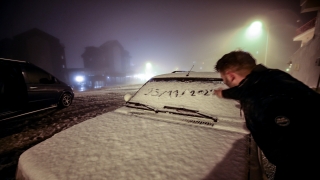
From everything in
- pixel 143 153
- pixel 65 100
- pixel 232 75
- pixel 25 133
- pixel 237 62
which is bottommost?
pixel 25 133

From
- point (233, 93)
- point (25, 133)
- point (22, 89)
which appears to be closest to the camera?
point (233, 93)

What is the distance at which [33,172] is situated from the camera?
3.49 feet

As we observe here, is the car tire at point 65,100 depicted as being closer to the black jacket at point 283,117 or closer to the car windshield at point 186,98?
the car windshield at point 186,98

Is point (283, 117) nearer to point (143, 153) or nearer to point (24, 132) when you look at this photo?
point (143, 153)

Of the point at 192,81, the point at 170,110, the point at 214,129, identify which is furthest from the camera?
the point at 192,81

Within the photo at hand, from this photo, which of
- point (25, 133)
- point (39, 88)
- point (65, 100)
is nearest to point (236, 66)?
point (25, 133)

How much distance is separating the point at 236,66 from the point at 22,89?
6032 mm

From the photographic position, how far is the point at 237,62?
3.93 feet

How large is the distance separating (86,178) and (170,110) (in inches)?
50.0

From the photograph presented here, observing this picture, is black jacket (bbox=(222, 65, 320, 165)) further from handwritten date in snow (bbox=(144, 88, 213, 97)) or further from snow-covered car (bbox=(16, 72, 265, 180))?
handwritten date in snow (bbox=(144, 88, 213, 97))

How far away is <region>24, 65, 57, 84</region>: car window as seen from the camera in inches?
184

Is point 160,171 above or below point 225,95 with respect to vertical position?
below

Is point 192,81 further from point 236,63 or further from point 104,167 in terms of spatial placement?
point 104,167

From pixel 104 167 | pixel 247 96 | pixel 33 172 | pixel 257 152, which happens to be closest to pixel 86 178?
pixel 104 167
